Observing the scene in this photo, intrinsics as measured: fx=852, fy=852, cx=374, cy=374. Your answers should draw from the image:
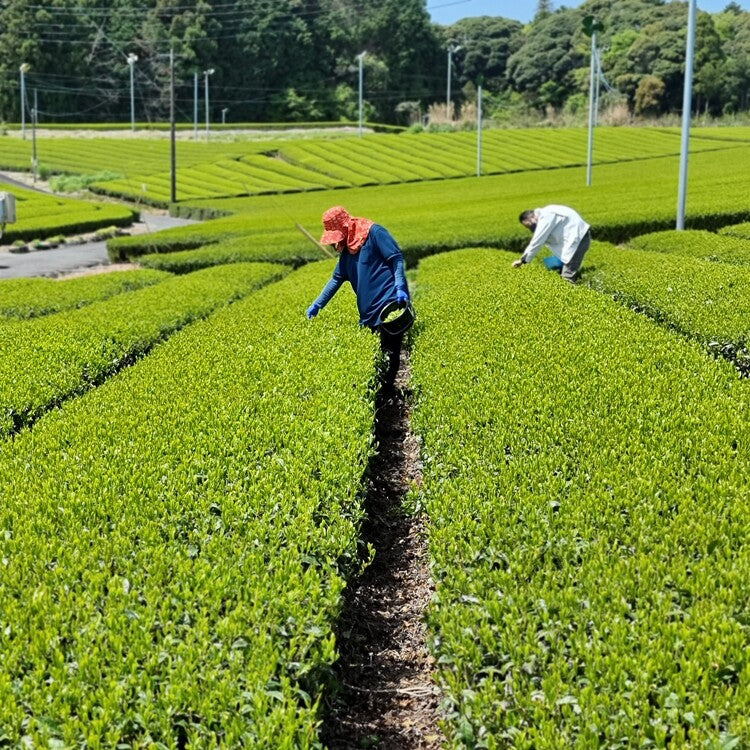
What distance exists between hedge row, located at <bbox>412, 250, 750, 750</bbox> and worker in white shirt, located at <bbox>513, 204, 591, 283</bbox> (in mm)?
5234

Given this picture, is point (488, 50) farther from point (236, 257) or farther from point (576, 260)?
point (576, 260)

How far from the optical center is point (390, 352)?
8.84 m

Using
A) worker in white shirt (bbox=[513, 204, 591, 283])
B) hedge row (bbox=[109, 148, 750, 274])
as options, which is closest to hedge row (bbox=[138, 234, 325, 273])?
hedge row (bbox=[109, 148, 750, 274])

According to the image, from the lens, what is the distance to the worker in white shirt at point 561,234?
12.5 meters

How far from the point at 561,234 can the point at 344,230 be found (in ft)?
19.8

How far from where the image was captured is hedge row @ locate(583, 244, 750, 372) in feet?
28.4

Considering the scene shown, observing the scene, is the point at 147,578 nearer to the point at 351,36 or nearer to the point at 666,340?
the point at 666,340

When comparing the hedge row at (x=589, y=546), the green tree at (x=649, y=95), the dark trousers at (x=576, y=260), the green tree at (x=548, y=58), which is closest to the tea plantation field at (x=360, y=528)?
the hedge row at (x=589, y=546)

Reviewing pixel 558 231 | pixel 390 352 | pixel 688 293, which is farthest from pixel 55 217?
pixel 688 293

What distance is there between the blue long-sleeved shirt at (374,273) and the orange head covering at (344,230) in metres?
0.07

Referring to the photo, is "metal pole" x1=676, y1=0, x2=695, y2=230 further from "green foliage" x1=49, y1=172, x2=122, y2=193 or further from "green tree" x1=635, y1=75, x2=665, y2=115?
"green tree" x1=635, y1=75, x2=665, y2=115

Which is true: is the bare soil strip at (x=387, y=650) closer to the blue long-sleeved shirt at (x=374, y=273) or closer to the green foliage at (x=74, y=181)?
the blue long-sleeved shirt at (x=374, y=273)

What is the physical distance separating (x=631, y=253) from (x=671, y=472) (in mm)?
11922

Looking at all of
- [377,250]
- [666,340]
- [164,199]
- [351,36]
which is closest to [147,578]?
[377,250]
